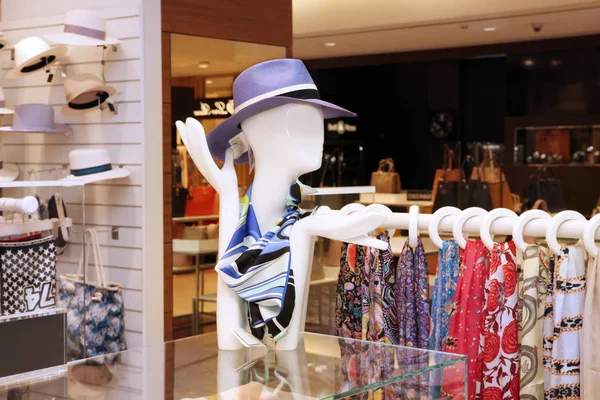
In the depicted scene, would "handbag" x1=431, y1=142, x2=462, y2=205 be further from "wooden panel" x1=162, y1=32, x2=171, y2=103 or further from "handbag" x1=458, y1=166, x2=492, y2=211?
"wooden panel" x1=162, y1=32, x2=171, y2=103

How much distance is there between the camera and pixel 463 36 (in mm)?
9109

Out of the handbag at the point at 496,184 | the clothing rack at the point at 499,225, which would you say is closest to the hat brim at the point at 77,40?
the clothing rack at the point at 499,225

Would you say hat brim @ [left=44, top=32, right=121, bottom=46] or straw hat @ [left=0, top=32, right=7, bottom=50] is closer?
hat brim @ [left=44, top=32, right=121, bottom=46]

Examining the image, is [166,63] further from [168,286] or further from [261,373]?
[261,373]

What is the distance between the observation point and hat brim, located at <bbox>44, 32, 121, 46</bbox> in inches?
163

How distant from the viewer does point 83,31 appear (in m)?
4.13

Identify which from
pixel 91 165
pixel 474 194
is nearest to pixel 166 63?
pixel 91 165

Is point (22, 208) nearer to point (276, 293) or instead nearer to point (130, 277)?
point (276, 293)

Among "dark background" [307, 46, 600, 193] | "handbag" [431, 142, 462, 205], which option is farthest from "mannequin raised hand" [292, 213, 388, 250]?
"dark background" [307, 46, 600, 193]

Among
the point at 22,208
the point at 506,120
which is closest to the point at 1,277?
the point at 22,208

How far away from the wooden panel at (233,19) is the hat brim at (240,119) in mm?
2478

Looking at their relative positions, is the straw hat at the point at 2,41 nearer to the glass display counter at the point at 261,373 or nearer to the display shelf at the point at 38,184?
the display shelf at the point at 38,184

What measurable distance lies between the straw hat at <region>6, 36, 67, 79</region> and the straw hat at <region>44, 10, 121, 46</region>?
0.10 metres

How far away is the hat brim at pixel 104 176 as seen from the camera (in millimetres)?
4090
